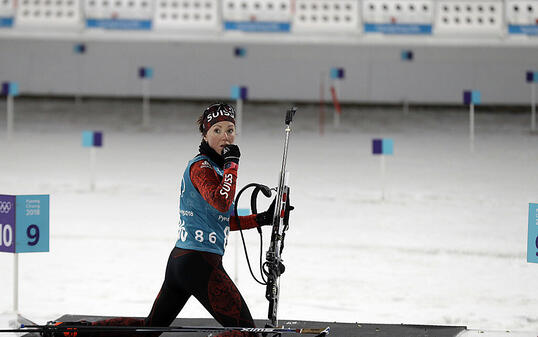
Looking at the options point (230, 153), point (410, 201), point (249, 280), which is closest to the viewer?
point (230, 153)

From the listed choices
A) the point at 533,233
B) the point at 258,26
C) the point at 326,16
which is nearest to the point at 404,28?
the point at 326,16

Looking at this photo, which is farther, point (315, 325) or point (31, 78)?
point (31, 78)

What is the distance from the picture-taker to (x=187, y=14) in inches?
635

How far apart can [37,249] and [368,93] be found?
54.5 feet

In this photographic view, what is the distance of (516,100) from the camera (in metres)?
20.9

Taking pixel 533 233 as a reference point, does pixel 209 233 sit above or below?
above

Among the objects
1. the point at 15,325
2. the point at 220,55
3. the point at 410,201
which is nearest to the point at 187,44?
the point at 220,55

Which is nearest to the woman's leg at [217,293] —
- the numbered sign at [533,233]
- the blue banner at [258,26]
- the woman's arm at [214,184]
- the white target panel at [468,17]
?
the woman's arm at [214,184]

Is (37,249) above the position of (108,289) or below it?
above

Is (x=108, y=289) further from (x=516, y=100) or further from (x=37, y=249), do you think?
(x=516, y=100)

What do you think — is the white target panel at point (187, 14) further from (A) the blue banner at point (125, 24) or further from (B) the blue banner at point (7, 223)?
(B) the blue banner at point (7, 223)

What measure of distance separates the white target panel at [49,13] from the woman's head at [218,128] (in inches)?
483

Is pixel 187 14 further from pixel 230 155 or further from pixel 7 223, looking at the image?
pixel 230 155

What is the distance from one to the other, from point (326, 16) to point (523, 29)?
10.8 feet
